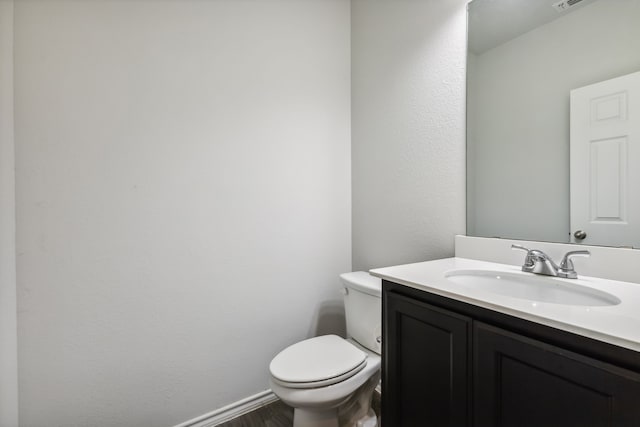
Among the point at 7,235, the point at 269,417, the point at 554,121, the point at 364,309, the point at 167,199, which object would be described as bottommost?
the point at 269,417

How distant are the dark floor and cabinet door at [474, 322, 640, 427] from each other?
102cm

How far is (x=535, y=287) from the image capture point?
0.97 m

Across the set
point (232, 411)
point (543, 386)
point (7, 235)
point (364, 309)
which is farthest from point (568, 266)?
point (7, 235)

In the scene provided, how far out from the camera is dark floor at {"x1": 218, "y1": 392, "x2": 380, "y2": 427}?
1.43 m

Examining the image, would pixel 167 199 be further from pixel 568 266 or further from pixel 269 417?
pixel 568 266

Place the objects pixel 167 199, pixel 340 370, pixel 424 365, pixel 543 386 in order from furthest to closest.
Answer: pixel 167 199 → pixel 340 370 → pixel 424 365 → pixel 543 386

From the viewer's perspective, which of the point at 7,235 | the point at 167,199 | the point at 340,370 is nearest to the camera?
the point at 7,235

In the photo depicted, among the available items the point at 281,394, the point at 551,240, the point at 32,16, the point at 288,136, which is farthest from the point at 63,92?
the point at 551,240

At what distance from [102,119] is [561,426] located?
5.70 feet

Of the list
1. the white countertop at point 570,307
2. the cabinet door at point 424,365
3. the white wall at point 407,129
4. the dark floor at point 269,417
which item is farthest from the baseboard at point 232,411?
the white countertop at point 570,307

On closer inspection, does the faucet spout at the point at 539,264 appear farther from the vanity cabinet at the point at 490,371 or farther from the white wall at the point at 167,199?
the white wall at the point at 167,199

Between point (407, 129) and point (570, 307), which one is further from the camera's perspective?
point (407, 129)

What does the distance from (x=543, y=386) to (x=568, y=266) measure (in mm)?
490

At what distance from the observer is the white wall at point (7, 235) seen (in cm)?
98
